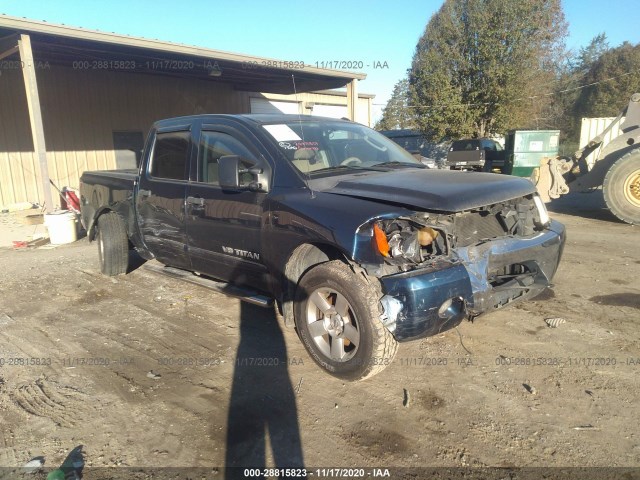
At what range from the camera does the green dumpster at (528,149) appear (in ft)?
55.7

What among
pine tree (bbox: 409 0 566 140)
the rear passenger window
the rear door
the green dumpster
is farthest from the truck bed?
pine tree (bbox: 409 0 566 140)

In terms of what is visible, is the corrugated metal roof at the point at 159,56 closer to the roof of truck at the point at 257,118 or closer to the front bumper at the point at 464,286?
the roof of truck at the point at 257,118

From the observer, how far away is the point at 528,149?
55.9 ft

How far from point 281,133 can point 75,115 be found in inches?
453

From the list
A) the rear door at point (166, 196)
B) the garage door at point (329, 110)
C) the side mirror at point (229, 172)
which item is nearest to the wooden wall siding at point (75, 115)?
the garage door at point (329, 110)

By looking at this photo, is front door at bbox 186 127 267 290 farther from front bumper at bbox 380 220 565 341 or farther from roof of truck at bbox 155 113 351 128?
front bumper at bbox 380 220 565 341

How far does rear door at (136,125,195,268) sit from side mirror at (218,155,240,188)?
3.11 feet

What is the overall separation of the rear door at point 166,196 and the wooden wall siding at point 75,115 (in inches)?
365

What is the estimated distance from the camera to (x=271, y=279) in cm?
384

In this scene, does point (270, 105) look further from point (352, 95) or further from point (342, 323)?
point (342, 323)

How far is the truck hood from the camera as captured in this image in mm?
3031

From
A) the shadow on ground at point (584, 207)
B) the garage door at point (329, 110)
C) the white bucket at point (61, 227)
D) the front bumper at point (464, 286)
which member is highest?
the garage door at point (329, 110)

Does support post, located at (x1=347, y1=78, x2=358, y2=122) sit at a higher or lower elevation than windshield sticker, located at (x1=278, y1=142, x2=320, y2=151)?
higher

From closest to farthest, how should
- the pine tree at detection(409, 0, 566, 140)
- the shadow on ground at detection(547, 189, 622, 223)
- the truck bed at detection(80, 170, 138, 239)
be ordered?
the truck bed at detection(80, 170, 138, 239), the shadow on ground at detection(547, 189, 622, 223), the pine tree at detection(409, 0, 566, 140)
